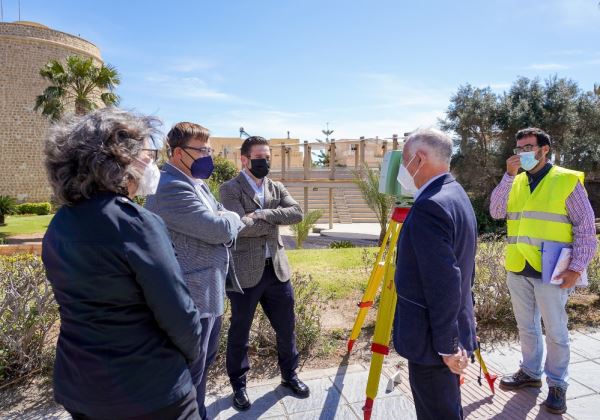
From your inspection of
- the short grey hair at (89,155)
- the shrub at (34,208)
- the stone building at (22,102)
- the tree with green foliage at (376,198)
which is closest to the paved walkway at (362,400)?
the short grey hair at (89,155)

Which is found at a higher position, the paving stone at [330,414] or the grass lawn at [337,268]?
the grass lawn at [337,268]

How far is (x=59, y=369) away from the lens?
60.5 inches

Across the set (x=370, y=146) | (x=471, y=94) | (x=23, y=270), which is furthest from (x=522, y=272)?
(x=471, y=94)

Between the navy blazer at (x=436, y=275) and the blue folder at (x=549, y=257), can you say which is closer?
the navy blazer at (x=436, y=275)

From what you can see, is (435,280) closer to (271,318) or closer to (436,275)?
(436,275)

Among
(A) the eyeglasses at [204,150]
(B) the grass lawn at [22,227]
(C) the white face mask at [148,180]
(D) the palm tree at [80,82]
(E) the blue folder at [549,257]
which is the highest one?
(D) the palm tree at [80,82]

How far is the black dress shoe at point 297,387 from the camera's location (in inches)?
122

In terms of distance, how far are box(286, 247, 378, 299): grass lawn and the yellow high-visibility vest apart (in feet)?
7.42

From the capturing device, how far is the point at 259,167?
315 cm

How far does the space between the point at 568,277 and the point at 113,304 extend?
2862 millimetres

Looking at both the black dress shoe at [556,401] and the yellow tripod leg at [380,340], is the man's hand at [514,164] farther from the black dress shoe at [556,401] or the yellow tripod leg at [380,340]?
the black dress shoe at [556,401]

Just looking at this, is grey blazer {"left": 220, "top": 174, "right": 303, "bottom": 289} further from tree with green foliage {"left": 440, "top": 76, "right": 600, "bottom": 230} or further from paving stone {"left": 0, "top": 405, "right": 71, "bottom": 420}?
tree with green foliage {"left": 440, "top": 76, "right": 600, "bottom": 230}

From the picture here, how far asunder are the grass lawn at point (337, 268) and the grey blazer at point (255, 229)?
1944 mm

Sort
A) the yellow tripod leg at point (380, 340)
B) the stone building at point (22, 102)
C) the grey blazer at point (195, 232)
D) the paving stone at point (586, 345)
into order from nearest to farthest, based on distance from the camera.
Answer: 1. the grey blazer at point (195, 232)
2. the yellow tripod leg at point (380, 340)
3. the paving stone at point (586, 345)
4. the stone building at point (22, 102)
